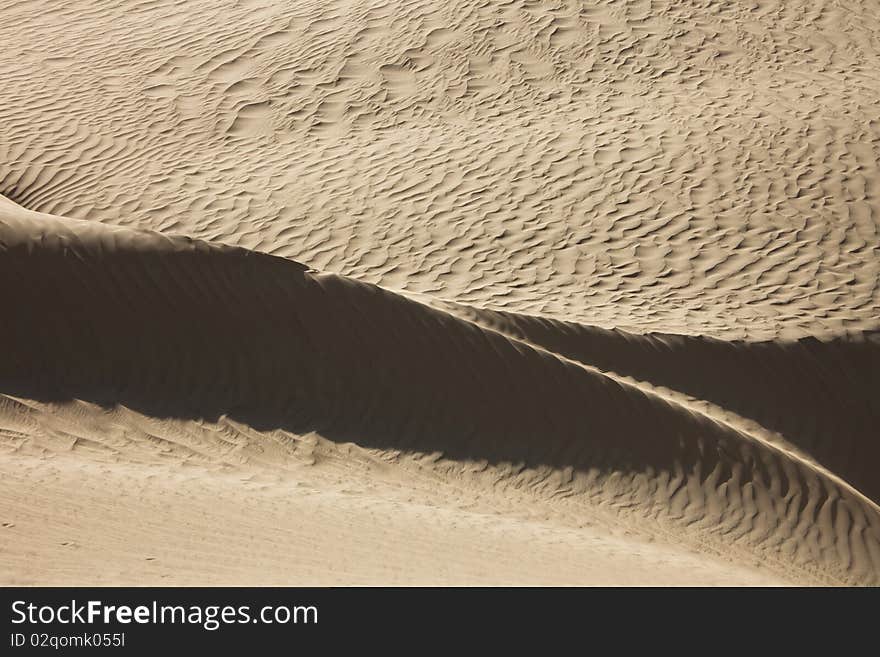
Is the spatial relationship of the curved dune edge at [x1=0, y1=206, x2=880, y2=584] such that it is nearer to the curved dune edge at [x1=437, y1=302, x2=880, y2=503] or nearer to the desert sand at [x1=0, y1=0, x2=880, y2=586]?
the desert sand at [x1=0, y1=0, x2=880, y2=586]

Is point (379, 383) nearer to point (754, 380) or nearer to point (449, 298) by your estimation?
point (449, 298)

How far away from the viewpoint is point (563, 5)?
1652 centimetres

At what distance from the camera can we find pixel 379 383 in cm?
871

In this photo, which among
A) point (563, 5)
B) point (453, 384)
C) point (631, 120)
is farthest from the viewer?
point (563, 5)

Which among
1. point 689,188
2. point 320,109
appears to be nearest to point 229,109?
point 320,109

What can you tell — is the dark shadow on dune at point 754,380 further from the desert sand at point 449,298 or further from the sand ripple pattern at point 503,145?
the sand ripple pattern at point 503,145

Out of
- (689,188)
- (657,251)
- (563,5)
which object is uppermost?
(563,5)

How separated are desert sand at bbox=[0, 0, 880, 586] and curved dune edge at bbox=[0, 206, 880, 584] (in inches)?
1.0

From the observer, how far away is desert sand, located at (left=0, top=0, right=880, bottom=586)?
684cm

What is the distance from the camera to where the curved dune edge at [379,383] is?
827 cm

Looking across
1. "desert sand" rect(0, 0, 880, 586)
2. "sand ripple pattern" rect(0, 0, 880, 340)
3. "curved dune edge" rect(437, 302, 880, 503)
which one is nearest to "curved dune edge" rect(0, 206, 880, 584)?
"desert sand" rect(0, 0, 880, 586)

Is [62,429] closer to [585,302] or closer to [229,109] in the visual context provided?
[585,302]

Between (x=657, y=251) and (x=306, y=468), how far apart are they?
5497 millimetres
